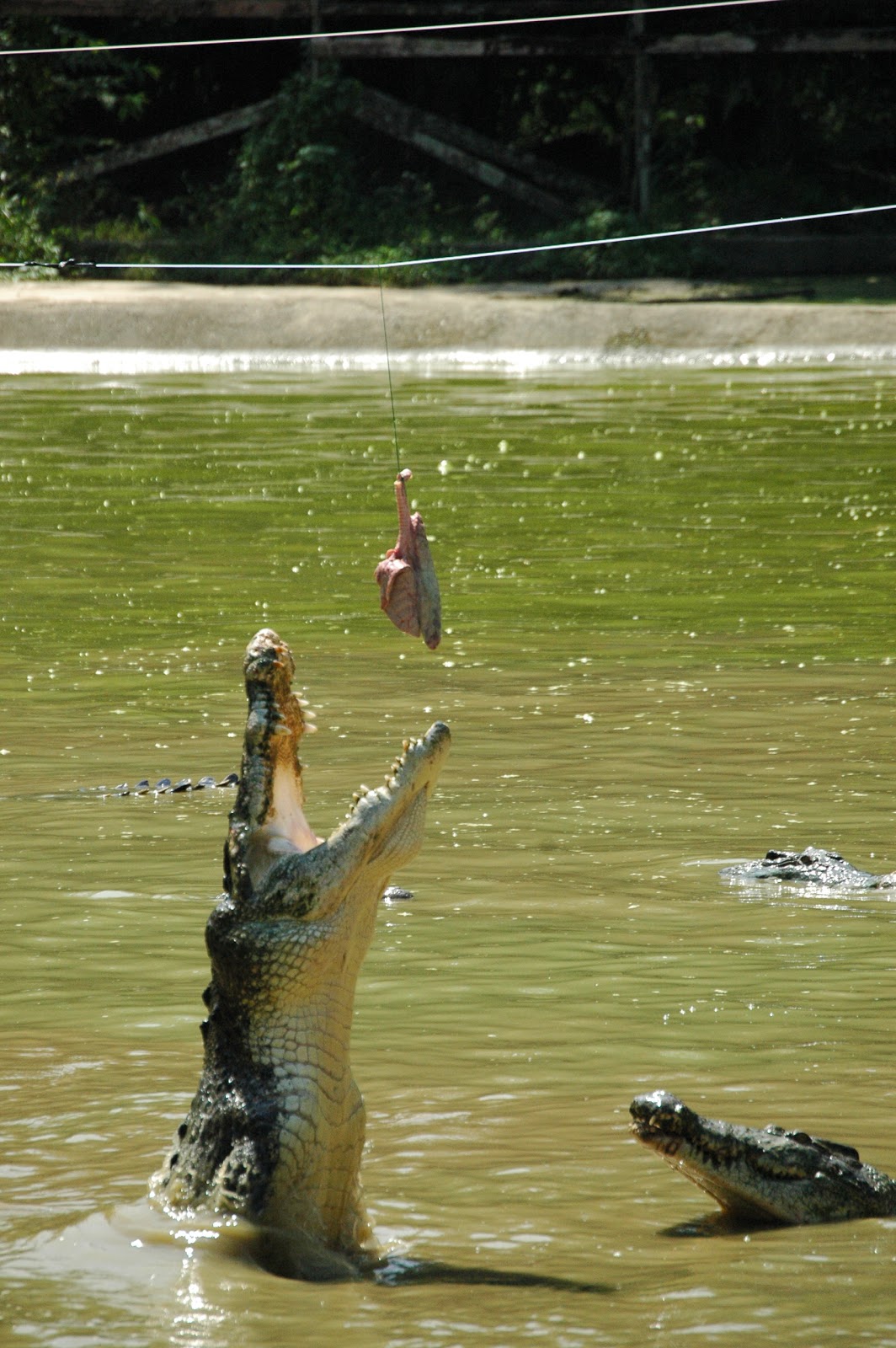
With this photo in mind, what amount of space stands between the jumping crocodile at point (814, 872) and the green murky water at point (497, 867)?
3.6 inches

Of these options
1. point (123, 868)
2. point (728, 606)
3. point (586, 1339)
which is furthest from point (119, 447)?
point (586, 1339)

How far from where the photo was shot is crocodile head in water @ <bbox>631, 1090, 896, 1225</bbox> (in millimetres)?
4430

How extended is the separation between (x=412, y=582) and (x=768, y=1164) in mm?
2675

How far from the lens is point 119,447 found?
1800 centimetres

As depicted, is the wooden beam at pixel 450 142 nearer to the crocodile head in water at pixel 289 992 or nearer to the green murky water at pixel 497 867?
the green murky water at pixel 497 867

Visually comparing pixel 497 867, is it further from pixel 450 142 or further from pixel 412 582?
pixel 450 142

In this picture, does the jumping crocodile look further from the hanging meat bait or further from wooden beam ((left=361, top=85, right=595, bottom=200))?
wooden beam ((left=361, top=85, right=595, bottom=200))

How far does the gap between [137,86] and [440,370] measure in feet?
36.4

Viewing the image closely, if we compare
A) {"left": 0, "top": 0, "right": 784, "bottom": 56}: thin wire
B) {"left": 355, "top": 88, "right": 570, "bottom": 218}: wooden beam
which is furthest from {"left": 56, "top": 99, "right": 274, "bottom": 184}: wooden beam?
{"left": 355, "top": 88, "right": 570, "bottom": 218}: wooden beam

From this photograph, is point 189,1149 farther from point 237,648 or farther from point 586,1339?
point 237,648

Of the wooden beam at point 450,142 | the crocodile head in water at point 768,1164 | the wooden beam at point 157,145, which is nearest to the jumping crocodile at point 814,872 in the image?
the crocodile head in water at point 768,1164

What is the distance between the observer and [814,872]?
689cm

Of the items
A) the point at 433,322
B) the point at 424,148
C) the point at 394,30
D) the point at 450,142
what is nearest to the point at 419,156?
the point at 450,142

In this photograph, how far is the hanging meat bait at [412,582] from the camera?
6.65m
